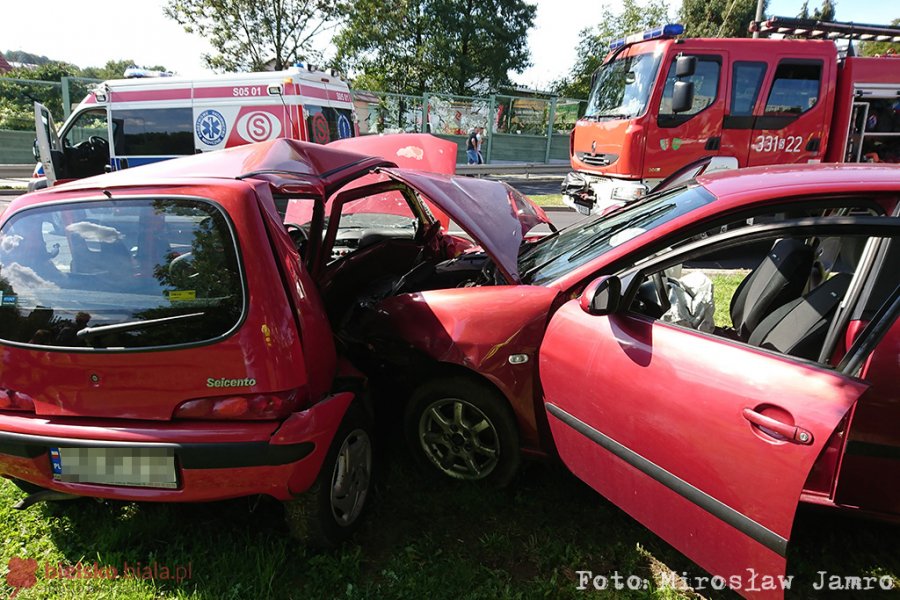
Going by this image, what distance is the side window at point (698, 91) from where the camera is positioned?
24.1 feet

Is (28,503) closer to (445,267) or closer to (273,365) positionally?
(273,365)

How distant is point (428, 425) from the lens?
2.67 metres

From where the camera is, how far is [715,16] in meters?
34.0

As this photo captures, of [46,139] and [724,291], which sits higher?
[46,139]

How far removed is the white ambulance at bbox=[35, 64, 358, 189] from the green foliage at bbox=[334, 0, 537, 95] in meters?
17.8

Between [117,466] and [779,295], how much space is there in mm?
3006

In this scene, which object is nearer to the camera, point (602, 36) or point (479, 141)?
point (479, 141)

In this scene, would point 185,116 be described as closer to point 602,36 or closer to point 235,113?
point 235,113

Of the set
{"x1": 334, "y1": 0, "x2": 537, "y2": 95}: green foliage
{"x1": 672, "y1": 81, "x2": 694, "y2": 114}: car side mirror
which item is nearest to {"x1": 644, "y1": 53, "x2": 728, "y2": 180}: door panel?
{"x1": 672, "y1": 81, "x2": 694, "y2": 114}: car side mirror

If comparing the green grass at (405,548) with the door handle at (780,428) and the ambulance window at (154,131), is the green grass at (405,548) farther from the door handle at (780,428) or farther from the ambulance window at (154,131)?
the ambulance window at (154,131)

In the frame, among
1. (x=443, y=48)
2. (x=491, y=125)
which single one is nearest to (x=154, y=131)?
(x=491, y=125)

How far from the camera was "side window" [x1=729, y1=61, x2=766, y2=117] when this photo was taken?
733 centimetres

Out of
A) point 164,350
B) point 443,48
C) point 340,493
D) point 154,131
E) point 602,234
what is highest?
point 443,48

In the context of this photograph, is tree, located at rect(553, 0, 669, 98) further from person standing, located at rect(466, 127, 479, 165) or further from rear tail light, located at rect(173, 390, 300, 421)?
rear tail light, located at rect(173, 390, 300, 421)
